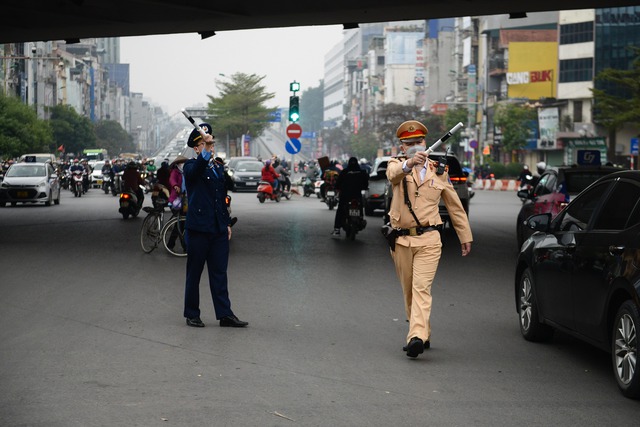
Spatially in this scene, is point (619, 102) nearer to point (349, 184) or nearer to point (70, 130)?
point (349, 184)

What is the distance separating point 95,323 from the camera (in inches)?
413

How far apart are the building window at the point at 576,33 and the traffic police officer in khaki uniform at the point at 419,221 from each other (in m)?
75.7

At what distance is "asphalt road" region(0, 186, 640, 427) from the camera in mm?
6637

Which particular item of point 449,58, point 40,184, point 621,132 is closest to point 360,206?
point 40,184

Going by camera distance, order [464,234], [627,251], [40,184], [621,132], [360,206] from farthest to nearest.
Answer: [621,132], [40,184], [360,206], [464,234], [627,251]

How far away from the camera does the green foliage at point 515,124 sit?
8769 cm

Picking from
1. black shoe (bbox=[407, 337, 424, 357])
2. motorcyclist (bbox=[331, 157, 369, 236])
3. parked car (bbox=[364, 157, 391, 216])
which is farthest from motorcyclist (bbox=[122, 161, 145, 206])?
black shoe (bbox=[407, 337, 424, 357])

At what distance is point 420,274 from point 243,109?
141453 millimetres

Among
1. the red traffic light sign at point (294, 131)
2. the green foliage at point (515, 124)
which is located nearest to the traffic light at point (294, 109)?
the red traffic light sign at point (294, 131)

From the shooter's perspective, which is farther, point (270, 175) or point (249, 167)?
point (249, 167)

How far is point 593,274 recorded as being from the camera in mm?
7754

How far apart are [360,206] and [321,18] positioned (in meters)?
4.34

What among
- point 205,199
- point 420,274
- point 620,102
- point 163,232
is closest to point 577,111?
point 620,102

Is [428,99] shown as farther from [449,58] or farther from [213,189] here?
[213,189]
